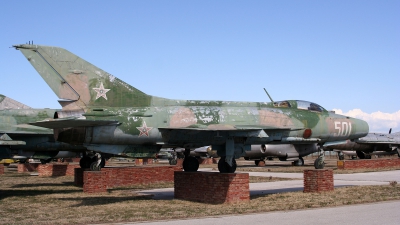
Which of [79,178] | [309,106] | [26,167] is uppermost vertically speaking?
[309,106]

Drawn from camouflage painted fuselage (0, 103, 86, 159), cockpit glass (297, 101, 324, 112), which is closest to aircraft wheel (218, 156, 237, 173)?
cockpit glass (297, 101, 324, 112)

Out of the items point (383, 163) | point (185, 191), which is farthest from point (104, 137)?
point (383, 163)

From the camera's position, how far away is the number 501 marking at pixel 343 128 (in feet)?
59.7

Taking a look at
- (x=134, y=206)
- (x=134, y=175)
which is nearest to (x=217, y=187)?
(x=134, y=206)

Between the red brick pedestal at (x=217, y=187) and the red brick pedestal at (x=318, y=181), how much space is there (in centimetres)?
311

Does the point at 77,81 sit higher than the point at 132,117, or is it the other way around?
the point at 77,81

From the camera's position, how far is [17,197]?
1725 centimetres

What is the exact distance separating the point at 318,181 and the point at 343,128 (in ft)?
11.3

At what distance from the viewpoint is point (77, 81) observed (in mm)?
14914

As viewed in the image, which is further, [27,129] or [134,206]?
[27,129]

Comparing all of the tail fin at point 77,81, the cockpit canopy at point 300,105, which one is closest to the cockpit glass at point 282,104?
the cockpit canopy at point 300,105

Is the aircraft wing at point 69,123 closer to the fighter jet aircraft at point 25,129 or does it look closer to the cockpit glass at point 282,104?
the cockpit glass at point 282,104

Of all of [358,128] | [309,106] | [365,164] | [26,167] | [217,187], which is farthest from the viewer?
[26,167]

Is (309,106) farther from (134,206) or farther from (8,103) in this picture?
(8,103)
